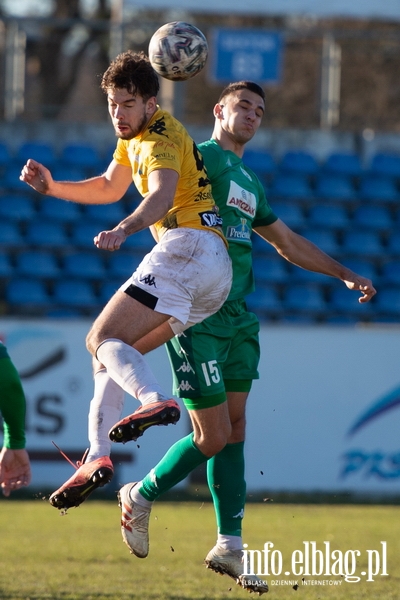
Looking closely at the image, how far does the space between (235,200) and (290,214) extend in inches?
308

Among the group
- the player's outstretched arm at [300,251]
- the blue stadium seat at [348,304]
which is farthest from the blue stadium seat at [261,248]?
the player's outstretched arm at [300,251]

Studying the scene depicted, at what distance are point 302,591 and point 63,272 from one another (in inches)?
285

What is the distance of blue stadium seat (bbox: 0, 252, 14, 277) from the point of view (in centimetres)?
1234

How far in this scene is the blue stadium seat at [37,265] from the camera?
41.0 ft

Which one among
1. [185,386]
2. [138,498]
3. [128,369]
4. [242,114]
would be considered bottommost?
[138,498]

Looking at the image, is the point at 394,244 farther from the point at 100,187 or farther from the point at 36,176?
the point at 36,176

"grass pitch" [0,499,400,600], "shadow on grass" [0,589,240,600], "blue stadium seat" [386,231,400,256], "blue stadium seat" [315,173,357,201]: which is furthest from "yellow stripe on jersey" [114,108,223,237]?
"blue stadium seat" [315,173,357,201]

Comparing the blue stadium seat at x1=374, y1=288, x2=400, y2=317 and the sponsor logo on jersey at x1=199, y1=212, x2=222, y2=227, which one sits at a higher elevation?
the sponsor logo on jersey at x1=199, y1=212, x2=222, y2=227

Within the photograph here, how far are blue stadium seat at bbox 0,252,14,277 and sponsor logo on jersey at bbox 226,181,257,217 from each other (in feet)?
23.0

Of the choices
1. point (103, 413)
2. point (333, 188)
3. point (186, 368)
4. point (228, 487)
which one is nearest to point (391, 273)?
point (333, 188)

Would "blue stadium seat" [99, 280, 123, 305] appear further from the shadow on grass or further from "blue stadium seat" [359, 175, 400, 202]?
the shadow on grass

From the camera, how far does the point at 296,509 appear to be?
405 inches

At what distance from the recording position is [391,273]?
43.7 ft

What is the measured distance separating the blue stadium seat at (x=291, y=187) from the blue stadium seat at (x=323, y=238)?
545 millimetres
